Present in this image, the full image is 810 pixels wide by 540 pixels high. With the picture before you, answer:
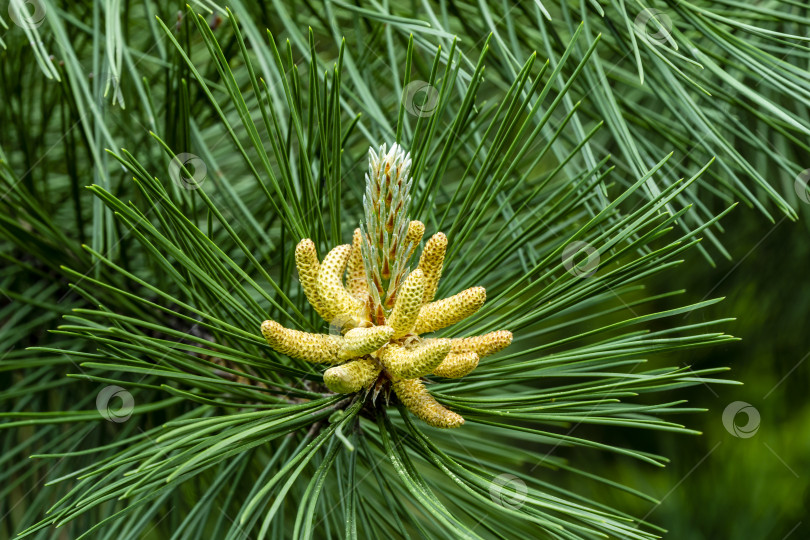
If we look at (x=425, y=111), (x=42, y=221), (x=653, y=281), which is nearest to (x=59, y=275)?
(x=42, y=221)

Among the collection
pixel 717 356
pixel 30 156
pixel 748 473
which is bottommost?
pixel 748 473

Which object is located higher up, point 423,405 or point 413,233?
point 413,233

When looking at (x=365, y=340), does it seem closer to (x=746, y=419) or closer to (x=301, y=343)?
(x=301, y=343)

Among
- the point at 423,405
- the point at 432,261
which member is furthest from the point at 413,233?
the point at 423,405

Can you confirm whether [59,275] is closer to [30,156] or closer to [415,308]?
[30,156]

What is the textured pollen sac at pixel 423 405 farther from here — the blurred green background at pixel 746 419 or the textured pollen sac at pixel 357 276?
the blurred green background at pixel 746 419

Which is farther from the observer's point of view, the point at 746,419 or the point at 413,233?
the point at 746,419
